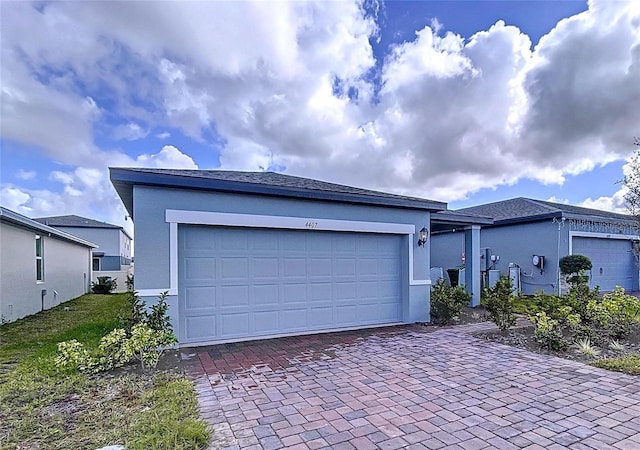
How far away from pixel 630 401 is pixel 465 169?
12.7 meters

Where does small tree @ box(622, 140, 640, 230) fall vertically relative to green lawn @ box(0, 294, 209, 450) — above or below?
above

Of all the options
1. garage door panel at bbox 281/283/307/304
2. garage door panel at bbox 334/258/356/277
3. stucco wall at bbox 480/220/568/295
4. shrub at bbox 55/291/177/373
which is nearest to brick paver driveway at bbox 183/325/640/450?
shrub at bbox 55/291/177/373

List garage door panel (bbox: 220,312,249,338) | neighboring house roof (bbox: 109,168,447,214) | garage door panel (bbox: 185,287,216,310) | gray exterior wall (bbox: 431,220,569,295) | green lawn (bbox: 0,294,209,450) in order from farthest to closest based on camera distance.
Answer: gray exterior wall (bbox: 431,220,569,295) < garage door panel (bbox: 220,312,249,338) < garage door panel (bbox: 185,287,216,310) < neighboring house roof (bbox: 109,168,447,214) < green lawn (bbox: 0,294,209,450)

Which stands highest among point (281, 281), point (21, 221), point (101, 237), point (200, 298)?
point (21, 221)

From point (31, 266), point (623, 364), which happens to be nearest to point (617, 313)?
point (623, 364)


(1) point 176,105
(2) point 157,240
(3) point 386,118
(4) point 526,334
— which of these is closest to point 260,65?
(1) point 176,105

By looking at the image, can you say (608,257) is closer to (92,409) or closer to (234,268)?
(234,268)

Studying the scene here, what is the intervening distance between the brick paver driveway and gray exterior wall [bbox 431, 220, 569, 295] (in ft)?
30.2

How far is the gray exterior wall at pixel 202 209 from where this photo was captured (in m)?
5.85

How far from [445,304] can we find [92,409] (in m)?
7.09

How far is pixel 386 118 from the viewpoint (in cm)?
1166

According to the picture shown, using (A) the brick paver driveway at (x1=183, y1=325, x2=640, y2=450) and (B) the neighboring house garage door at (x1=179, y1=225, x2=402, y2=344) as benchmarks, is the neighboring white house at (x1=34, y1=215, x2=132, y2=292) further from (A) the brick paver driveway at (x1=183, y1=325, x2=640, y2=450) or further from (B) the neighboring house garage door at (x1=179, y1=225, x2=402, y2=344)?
(A) the brick paver driveway at (x1=183, y1=325, x2=640, y2=450)

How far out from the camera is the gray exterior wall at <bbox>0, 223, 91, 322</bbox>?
347 inches

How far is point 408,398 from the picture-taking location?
388 cm
